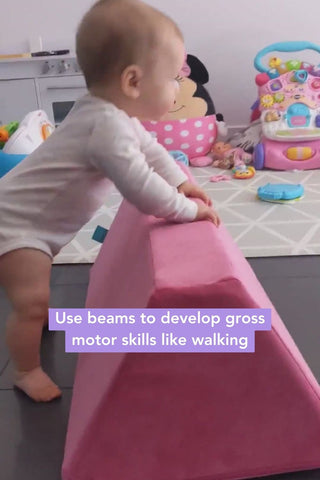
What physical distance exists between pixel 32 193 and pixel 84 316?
25cm

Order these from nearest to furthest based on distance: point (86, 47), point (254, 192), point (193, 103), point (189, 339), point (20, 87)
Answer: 1. point (189, 339)
2. point (86, 47)
3. point (254, 192)
4. point (193, 103)
5. point (20, 87)

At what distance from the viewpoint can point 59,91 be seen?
2863 mm

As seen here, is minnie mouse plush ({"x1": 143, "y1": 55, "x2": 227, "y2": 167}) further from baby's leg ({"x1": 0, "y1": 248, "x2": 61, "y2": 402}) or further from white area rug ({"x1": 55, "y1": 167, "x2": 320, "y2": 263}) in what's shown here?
baby's leg ({"x1": 0, "y1": 248, "x2": 61, "y2": 402})

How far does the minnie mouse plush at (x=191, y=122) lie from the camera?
2.60m

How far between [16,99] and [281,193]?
167 centimetres

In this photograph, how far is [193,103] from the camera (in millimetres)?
2654

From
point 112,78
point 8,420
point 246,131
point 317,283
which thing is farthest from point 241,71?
point 8,420

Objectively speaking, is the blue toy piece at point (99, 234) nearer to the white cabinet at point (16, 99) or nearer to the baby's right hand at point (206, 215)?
the baby's right hand at point (206, 215)

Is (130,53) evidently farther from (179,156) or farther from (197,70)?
(197,70)

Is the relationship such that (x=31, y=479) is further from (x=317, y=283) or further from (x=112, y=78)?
(x=317, y=283)

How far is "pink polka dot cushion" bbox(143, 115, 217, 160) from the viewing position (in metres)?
2.60

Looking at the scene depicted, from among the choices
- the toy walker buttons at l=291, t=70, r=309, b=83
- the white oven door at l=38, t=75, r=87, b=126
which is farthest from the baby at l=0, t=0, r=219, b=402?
the white oven door at l=38, t=75, r=87, b=126

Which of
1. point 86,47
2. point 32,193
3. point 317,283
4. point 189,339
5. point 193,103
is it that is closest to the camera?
point 189,339

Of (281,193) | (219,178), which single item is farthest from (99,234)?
(219,178)
